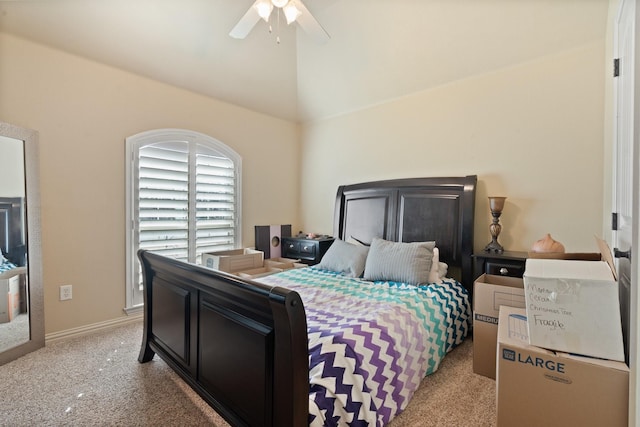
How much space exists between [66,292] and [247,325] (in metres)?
2.44

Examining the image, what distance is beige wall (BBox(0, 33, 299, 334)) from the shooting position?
259cm

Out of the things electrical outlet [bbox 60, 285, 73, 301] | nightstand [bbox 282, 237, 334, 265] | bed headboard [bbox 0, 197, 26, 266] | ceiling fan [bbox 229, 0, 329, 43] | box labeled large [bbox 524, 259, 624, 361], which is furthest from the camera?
nightstand [bbox 282, 237, 334, 265]

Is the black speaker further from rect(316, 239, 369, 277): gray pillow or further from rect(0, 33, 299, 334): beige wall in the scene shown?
rect(0, 33, 299, 334): beige wall

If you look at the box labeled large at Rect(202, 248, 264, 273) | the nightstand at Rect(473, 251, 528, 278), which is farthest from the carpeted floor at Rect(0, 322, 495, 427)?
the box labeled large at Rect(202, 248, 264, 273)

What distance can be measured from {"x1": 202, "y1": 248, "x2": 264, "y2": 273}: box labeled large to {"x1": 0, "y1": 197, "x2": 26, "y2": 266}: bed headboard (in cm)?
150

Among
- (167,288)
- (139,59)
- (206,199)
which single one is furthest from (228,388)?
(139,59)

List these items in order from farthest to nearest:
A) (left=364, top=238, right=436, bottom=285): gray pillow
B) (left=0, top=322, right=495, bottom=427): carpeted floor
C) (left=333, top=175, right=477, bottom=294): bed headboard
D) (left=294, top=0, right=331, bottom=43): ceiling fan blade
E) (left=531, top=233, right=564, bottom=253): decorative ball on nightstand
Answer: (left=333, top=175, right=477, bottom=294): bed headboard, (left=364, top=238, right=436, bottom=285): gray pillow, (left=531, top=233, right=564, bottom=253): decorative ball on nightstand, (left=294, top=0, right=331, bottom=43): ceiling fan blade, (left=0, top=322, right=495, bottom=427): carpeted floor

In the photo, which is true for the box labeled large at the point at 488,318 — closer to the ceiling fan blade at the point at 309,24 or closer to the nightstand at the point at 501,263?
the nightstand at the point at 501,263

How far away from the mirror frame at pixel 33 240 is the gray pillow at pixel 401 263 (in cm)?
285

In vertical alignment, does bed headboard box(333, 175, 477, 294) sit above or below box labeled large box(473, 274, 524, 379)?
above

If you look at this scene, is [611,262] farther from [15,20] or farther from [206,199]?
[15,20]

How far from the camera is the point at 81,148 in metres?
2.85

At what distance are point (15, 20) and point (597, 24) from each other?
4.63 m

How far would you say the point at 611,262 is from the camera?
153 cm
